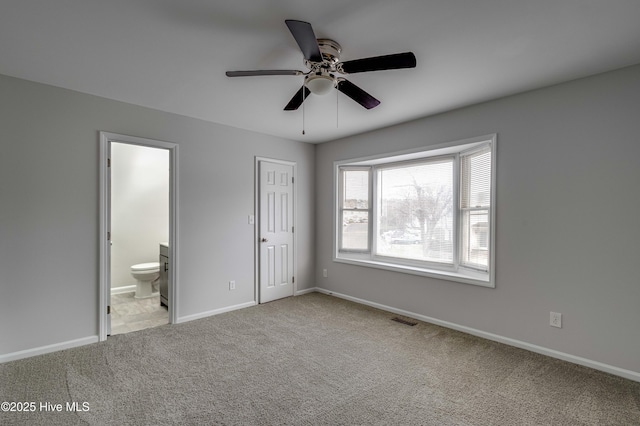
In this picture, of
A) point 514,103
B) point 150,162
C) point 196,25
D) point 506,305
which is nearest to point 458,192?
point 514,103

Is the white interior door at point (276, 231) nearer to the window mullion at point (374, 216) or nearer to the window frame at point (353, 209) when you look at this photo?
the window frame at point (353, 209)

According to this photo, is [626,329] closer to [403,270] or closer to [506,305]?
[506,305]

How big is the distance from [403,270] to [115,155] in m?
4.83

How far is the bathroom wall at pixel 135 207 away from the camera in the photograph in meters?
5.03

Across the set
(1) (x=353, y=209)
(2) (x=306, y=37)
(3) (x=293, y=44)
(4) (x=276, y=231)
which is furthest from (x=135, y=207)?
(2) (x=306, y=37)

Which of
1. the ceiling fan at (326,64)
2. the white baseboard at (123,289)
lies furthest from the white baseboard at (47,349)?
the ceiling fan at (326,64)

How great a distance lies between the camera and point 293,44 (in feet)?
7.02

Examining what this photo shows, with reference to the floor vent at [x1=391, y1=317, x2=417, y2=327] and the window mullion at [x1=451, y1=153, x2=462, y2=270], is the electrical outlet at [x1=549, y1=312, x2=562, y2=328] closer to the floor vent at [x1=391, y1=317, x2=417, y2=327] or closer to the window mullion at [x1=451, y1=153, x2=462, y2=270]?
the window mullion at [x1=451, y1=153, x2=462, y2=270]

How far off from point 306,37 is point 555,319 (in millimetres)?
3115

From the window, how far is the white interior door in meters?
0.77

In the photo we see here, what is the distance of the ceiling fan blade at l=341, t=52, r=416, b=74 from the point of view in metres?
1.82

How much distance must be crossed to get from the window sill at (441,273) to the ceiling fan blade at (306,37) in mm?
2734

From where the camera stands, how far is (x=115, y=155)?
16.4 feet

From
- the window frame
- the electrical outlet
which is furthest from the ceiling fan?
the electrical outlet
